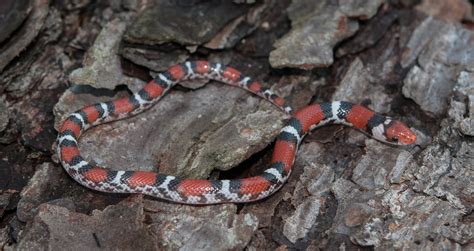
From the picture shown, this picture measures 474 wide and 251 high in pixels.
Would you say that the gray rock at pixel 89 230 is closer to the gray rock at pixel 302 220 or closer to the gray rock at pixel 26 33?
the gray rock at pixel 302 220

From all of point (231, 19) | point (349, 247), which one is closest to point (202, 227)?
point (349, 247)

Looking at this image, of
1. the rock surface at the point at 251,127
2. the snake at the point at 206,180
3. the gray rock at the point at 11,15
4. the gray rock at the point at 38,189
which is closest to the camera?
the rock surface at the point at 251,127

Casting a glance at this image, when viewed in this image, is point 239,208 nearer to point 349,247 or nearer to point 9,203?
point 349,247

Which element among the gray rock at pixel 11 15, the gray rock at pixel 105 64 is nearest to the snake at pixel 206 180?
the gray rock at pixel 105 64

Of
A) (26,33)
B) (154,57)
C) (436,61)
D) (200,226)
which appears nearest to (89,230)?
(200,226)

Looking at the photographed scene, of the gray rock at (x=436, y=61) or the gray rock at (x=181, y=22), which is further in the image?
the gray rock at (x=181, y=22)

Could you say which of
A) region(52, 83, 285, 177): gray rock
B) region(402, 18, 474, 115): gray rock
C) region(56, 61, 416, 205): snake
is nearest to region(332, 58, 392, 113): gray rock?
region(56, 61, 416, 205): snake

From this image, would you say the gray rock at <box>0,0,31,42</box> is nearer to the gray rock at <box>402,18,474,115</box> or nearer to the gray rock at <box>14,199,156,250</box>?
the gray rock at <box>14,199,156,250</box>

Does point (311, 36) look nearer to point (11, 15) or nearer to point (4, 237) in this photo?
point (11, 15)
